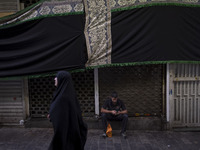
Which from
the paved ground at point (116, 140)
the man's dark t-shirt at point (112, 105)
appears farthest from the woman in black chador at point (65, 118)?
the man's dark t-shirt at point (112, 105)

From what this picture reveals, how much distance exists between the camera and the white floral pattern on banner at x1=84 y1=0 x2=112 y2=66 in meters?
4.28

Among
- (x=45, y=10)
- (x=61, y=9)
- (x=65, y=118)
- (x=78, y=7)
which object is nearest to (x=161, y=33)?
(x=78, y=7)

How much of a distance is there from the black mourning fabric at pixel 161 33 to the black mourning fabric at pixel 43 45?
1001 millimetres

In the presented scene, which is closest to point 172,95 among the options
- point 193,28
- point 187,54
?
point 187,54

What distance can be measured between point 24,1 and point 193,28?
464cm

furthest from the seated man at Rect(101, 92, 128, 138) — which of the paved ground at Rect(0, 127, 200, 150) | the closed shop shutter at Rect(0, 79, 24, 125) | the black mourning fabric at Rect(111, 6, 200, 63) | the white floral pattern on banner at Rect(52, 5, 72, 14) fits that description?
the closed shop shutter at Rect(0, 79, 24, 125)

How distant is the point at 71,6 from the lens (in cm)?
432

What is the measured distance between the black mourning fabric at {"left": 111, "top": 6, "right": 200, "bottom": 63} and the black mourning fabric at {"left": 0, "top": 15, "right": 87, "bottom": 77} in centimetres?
100

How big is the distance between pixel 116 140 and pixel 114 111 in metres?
0.73

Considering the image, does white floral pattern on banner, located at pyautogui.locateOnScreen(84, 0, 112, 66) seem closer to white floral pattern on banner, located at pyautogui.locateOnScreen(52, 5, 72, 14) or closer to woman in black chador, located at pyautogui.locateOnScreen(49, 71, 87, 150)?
white floral pattern on banner, located at pyautogui.locateOnScreen(52, 5, 72, 14)

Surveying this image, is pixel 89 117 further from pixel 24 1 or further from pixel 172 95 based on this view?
pixel 24 1

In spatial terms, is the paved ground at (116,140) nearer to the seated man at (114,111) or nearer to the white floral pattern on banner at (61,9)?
the seated man at (114,111)

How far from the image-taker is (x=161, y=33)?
13.9 feet

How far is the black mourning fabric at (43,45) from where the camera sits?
4293 millimetres
